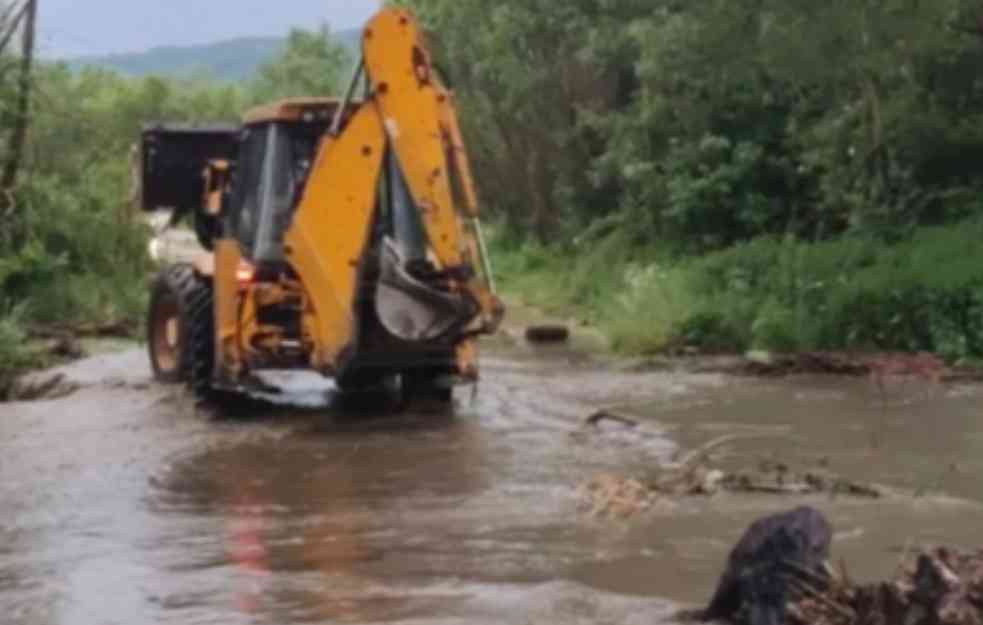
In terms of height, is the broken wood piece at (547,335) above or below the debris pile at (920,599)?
below

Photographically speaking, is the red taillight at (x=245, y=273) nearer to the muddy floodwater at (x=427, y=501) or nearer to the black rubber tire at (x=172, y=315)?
the muddy floodwater at (x=427, y=501)

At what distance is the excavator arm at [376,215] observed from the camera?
1661 centimetres

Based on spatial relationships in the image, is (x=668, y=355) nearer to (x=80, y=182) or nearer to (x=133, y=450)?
(x=133, y=450)

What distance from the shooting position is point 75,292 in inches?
1171

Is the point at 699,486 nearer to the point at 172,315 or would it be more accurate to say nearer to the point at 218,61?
the point at 172,315

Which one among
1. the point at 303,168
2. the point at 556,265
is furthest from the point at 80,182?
the point at 303,168

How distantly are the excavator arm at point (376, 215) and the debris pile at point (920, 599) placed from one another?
27.1ft

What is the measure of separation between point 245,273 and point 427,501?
191 inches

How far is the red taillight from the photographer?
17625 mm

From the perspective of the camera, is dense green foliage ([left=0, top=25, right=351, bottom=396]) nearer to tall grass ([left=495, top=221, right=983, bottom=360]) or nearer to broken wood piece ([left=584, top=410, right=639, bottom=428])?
tall grass ([left=495, top=221, right=983, bottom=360])

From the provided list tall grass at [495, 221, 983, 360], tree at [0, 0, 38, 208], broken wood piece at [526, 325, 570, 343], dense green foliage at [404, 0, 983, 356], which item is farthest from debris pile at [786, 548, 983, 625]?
tree at [0, 0, 38, 208]

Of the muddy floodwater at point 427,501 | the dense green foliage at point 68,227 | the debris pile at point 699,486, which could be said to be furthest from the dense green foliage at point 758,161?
the debris pile at point 699,486

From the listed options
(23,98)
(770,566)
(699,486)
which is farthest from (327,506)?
(23,98)

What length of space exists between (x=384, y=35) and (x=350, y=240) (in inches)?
65.9
